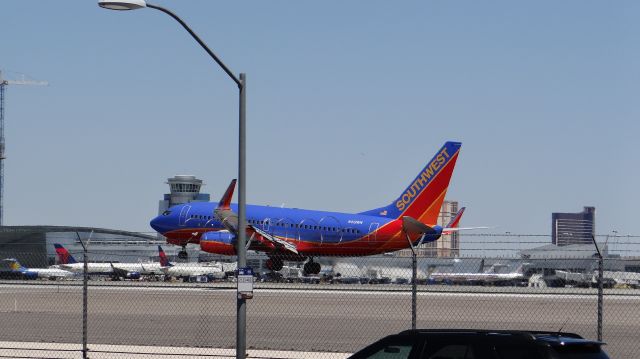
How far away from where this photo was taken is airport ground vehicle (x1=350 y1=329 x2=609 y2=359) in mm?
11586

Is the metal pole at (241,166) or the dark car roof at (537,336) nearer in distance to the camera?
the dark car roof at (537,336)

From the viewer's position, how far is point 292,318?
31828mm

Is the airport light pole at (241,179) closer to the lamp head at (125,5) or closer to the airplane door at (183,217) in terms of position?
the lamp head at (125,5)

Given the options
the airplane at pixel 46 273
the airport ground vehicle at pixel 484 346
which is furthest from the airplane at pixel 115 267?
the airport ground vehicle at pixel 484 346

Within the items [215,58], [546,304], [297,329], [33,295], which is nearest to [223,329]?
[297,329]

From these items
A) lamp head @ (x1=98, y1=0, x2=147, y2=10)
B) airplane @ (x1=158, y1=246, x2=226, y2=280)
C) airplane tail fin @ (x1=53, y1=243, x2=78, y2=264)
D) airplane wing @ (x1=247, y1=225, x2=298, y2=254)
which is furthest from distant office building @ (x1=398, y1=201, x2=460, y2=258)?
airplane @ (x1=158, y1=246, x2=226, y2=280)

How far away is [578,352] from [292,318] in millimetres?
20544

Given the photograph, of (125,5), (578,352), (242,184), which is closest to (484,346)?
(578,352)

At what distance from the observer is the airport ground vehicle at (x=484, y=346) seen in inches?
456

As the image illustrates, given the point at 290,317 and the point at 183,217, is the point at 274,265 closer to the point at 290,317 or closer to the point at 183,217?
the point at 183,217

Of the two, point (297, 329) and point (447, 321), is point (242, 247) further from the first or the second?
point (447, 321)

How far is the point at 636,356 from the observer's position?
2233cm

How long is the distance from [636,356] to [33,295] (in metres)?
30.6

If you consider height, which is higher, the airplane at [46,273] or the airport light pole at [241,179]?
the airport light pole at [241,179]
